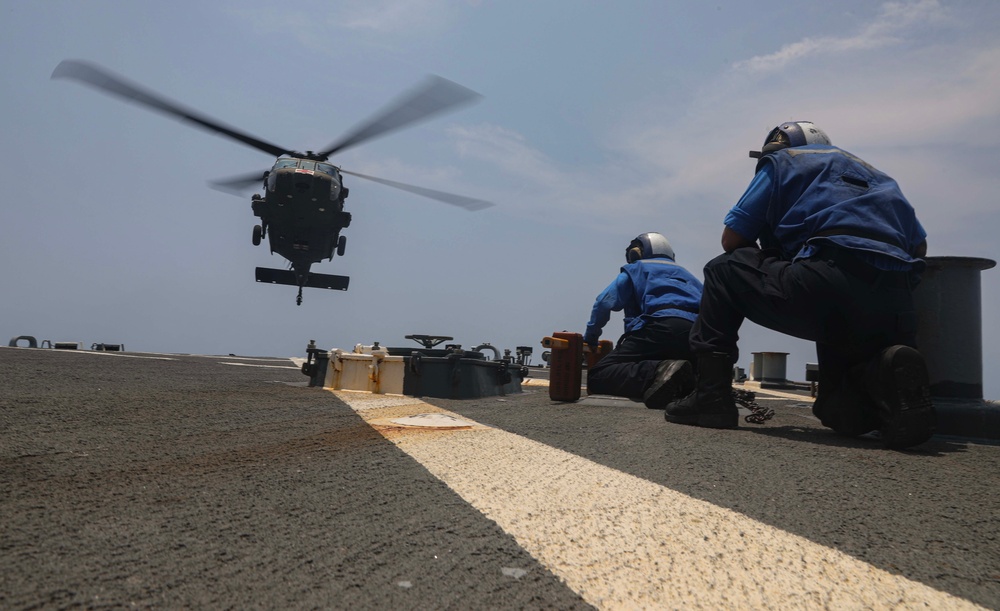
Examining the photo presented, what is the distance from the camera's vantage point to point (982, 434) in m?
3.69

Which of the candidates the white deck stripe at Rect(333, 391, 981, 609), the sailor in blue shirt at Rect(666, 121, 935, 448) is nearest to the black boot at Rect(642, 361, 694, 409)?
the sailor in blue shirt at Rect(666, 121, 935, 448)

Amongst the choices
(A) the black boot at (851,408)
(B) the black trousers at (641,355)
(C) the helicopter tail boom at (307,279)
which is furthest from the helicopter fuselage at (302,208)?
(A) the black boot at (851,408)

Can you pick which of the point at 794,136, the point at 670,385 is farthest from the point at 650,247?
the point at 794,136

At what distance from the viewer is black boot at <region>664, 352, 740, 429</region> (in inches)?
145

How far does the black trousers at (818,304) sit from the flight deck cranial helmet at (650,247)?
10.6ft

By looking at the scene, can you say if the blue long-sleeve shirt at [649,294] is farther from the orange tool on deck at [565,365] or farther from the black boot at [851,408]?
the black boot at [851,408]

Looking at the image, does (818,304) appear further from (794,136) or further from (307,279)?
(307,279)

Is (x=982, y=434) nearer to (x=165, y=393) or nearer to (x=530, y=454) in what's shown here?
(x=530, y=454)

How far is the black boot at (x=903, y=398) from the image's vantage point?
118 inches

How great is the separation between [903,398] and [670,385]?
2.26m

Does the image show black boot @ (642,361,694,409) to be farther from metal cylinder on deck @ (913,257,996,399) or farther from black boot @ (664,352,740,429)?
metal cylinder on deck @ (913,257,996,399)

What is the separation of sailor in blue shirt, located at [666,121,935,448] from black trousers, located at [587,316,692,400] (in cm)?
208

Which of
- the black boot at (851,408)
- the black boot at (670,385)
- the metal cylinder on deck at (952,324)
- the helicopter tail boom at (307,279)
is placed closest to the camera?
the black boot at (851,408)

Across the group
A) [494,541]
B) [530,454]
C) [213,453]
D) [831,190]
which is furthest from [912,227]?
[213,453]
